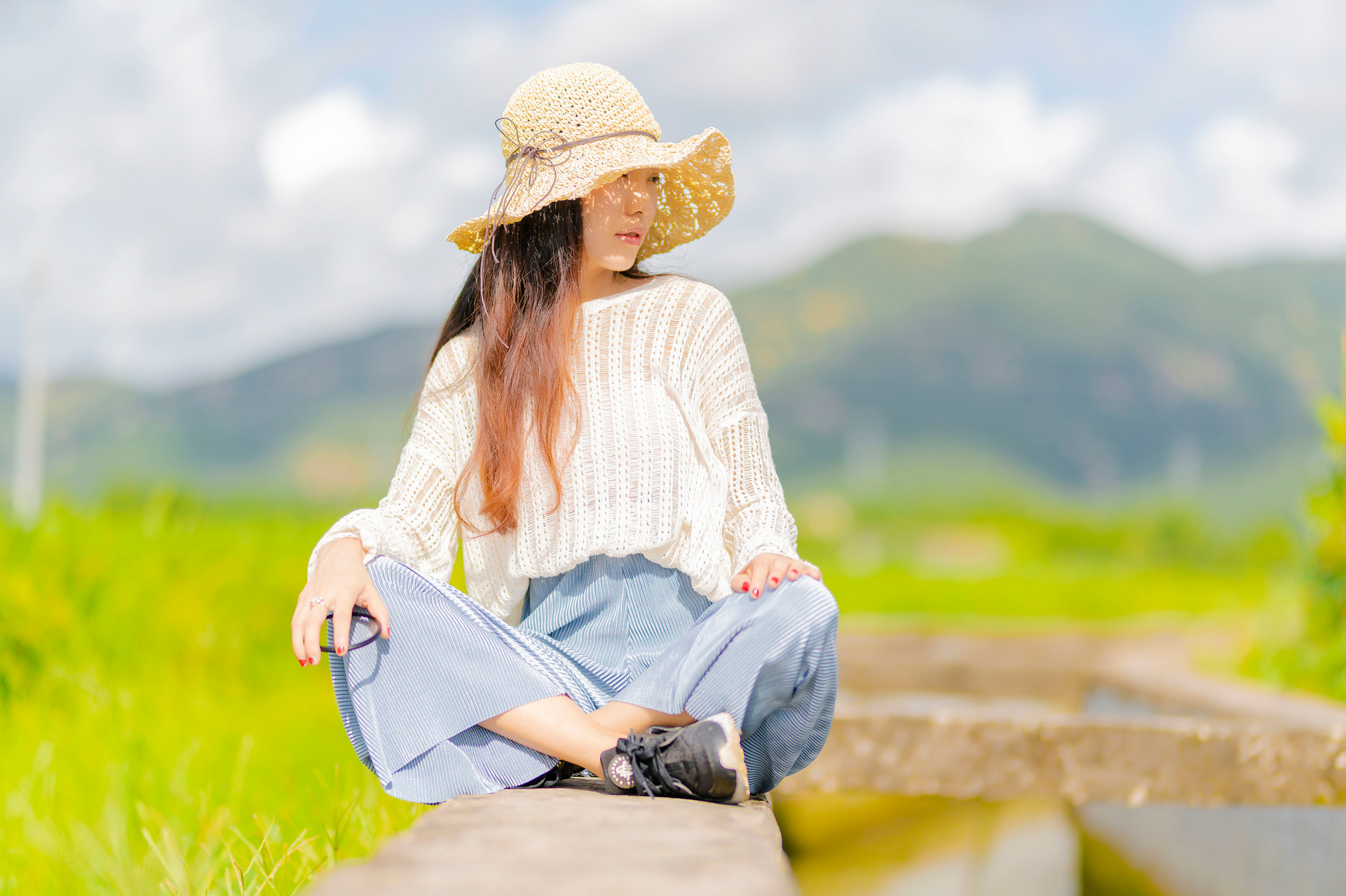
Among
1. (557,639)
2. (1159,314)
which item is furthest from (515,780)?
(1159,314)

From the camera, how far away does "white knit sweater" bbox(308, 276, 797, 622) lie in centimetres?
234

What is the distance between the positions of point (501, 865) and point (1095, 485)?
8191 centimetres

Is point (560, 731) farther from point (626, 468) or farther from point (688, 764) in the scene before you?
point (626, 468)

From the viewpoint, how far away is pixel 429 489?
240 centimetres

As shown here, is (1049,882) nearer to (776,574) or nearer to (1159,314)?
(776,574)

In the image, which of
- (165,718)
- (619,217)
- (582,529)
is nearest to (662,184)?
(619,217)

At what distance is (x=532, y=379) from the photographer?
94.3 inches

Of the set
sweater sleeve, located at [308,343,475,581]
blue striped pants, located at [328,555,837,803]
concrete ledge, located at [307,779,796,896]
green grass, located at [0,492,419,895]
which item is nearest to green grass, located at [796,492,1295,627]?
green grass, located at [0,492,419,895]

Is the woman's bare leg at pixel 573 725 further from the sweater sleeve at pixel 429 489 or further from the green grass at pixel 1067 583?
the green grass at pixel 1067 583

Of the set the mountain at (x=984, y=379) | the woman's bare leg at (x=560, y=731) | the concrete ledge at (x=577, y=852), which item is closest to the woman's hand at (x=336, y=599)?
the woman's bare leg at (x=560, y=731)

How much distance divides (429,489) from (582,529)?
0.31 m

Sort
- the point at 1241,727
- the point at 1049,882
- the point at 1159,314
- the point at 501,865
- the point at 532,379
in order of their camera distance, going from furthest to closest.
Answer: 1. the point at 1159,314
2. the point at 1049,882
3. the point at 1241,727
4. the point at 532,379
5. the point at 501,865

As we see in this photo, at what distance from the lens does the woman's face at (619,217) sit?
8.05ft

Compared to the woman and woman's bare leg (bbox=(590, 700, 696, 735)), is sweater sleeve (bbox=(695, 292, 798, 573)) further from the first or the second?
woman's bare leg (bbox=(590, 700, 696, 735))
